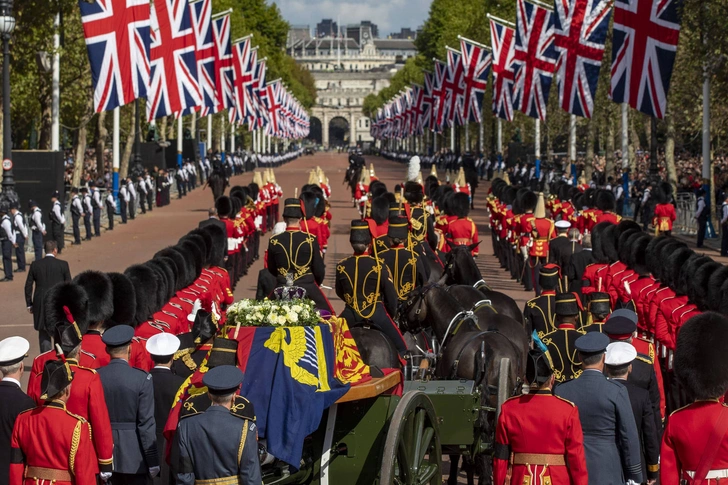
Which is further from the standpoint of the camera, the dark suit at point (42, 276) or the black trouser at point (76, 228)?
the black trouser at point (76, 228)

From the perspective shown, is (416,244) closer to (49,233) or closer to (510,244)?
(510,244)

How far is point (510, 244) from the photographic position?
76.7 ft

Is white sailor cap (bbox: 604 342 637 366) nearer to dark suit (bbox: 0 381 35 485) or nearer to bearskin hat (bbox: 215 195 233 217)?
dark suit (bbox: 0 381 35 485)

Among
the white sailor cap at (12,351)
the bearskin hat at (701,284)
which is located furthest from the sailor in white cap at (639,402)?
the bearskin hat at (701,284)

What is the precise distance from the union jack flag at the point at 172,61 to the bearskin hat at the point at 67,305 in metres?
20.0

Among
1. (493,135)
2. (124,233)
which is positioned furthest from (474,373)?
(493,135)

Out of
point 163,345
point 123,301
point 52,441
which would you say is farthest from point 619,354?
point 123,301

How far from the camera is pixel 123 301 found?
10.5m

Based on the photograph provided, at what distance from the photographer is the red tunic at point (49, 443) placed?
6.62 metres

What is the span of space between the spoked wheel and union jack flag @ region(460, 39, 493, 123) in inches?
1636

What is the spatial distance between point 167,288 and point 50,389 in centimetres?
604

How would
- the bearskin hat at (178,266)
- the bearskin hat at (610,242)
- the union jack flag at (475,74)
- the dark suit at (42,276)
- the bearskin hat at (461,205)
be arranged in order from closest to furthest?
the bearskin hat at (178,266) → the dark suit at (42,276) → the bearskin hat at (610,242) → the bearskin hat at (461,205) → the union jack flag at (475,74)

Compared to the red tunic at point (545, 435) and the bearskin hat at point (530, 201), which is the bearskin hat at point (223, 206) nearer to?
the bearskin hat at point (530, 201)

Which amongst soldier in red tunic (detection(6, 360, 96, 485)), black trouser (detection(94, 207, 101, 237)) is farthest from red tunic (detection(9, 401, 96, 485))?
black trouser (detection(94, 207, 101, 237))
